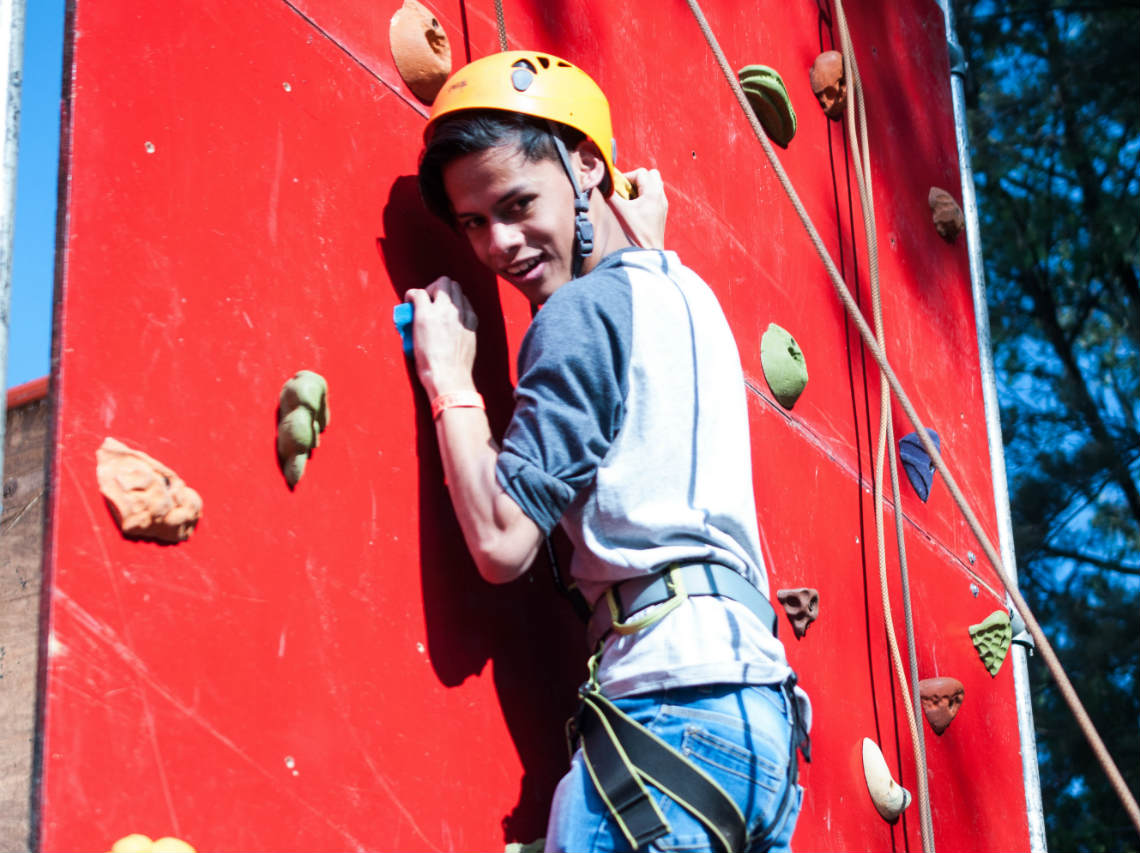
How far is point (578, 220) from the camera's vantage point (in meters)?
1.71

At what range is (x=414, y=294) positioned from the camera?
1.72m

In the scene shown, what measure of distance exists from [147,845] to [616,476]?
601 millimetres

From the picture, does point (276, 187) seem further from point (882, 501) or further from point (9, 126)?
point (882, 501)

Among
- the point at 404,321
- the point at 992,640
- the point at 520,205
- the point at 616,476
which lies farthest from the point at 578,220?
the point at 992,640

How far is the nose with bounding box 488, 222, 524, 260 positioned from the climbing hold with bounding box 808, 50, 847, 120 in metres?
1.45

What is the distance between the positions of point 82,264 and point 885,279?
2041mm

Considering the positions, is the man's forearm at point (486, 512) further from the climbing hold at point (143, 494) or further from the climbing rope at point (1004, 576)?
the climbing rope at point (1004, 576)

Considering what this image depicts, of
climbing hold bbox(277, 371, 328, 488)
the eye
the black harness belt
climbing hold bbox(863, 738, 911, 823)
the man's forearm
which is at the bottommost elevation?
climbing hold bbox(863, 738, 911, 823)

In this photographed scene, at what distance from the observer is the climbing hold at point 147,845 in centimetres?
121

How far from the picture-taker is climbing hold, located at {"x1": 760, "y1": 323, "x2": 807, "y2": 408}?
8.03ft

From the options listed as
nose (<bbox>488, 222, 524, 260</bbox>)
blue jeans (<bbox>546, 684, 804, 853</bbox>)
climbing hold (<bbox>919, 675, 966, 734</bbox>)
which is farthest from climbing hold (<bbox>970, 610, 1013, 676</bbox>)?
nose (<bbox>488, 222, 524, 260</bbox>)

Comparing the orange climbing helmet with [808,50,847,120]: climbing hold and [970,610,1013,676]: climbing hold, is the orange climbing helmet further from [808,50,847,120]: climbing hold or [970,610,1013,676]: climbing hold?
[970,610,1013,676]: climbing hold

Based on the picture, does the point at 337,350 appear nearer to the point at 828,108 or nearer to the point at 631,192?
the point at 631,192

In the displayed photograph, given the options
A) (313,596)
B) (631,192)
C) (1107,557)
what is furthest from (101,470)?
(1107,557)
